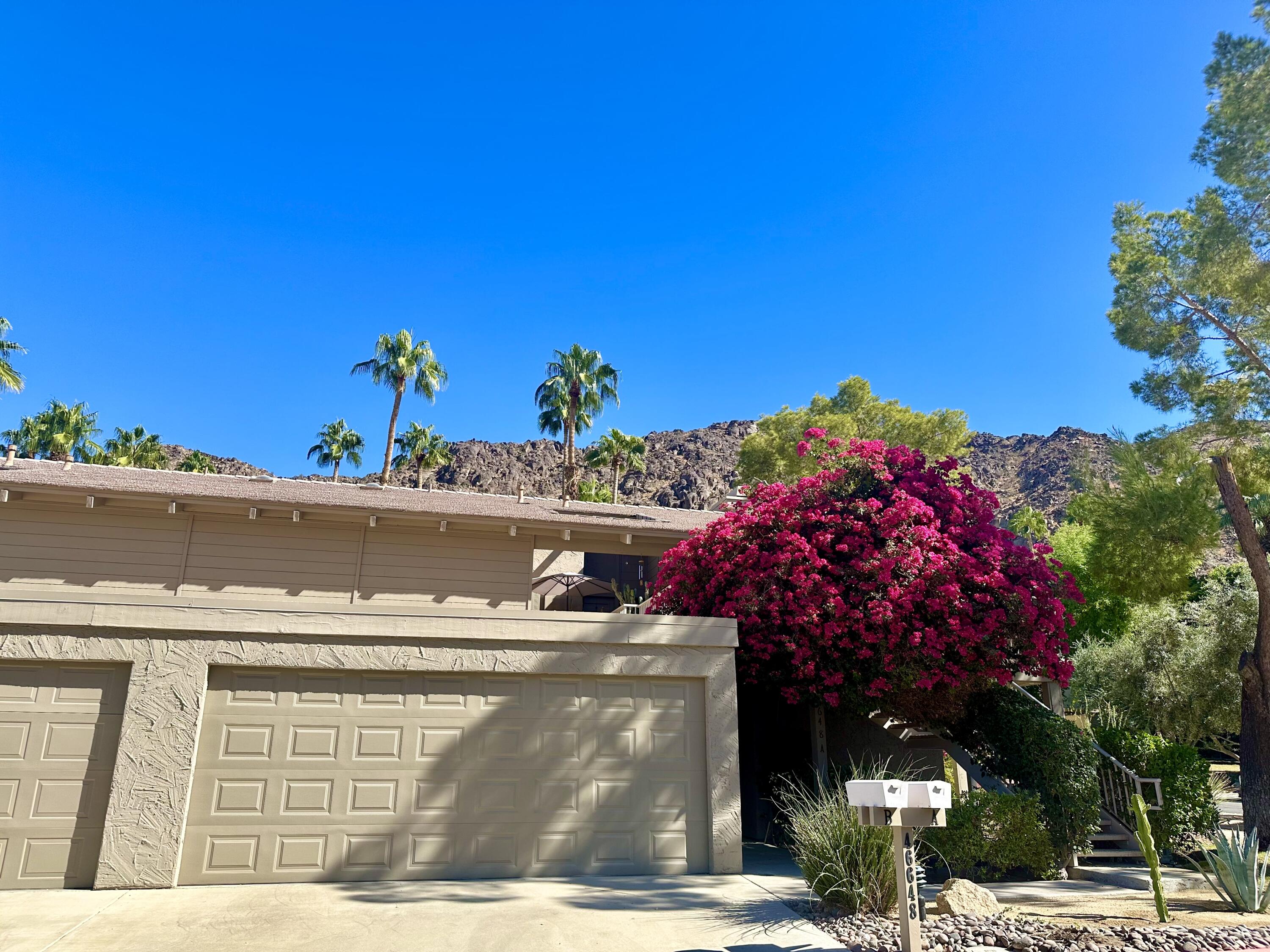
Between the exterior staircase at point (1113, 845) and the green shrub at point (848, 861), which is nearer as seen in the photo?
the green shrub at point (848, 861)

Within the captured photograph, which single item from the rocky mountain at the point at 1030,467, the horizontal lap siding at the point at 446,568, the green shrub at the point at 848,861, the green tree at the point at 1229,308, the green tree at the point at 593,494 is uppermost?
the rocky mountain at the point at 1030,467

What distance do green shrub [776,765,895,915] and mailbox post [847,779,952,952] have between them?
2.83ft

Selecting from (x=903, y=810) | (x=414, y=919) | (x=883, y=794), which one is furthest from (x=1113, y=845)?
(x=414, y=919)

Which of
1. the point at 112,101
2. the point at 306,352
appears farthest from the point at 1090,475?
the point at 306,352

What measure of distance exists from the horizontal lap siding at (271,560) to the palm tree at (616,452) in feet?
81.5

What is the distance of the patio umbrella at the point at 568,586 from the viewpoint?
18.8 metres

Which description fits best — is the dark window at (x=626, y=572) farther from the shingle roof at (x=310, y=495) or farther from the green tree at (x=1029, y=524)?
the green tree at (x=1029, y=524)

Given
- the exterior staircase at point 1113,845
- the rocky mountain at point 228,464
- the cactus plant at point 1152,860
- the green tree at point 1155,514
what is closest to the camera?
the cactus plant at point 1152,860

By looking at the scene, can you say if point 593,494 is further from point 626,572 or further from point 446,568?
point 446,568

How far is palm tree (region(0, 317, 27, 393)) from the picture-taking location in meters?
24.8

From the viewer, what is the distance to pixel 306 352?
32438 millimetres

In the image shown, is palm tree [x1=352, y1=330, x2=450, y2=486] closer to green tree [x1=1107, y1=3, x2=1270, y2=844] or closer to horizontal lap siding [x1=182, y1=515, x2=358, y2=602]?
horizontal lap siding [x1=182, y1=515, x2=358, y2=602]

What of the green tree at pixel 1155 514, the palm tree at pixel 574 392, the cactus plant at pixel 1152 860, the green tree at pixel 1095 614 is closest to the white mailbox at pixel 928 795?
the cactus plant at pixel 1152 860

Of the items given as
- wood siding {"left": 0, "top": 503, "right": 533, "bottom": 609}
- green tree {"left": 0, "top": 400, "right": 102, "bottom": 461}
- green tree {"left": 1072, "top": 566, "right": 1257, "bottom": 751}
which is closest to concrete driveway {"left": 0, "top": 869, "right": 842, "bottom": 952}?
wood siding {"left": 0, "top": 503, "right": 533, "bottom": 609}
